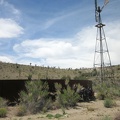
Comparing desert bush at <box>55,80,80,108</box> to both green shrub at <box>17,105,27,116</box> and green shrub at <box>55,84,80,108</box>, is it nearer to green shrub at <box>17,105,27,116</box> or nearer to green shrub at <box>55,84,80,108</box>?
green shrub at <box>55,84,80,108</box>

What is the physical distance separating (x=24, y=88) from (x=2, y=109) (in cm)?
504

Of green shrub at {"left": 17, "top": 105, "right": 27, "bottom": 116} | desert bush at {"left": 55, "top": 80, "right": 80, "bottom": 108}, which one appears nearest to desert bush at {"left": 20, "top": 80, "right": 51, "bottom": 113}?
green shrub at {"left": 17, "top": 105, "right": 27, "bottom": 116}

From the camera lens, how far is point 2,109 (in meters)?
19.0

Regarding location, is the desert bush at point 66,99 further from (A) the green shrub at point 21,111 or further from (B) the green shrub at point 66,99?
(A) the green shrub at point 21,111

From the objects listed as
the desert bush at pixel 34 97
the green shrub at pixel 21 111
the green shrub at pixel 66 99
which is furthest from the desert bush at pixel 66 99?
the green shrub at pixel 21 111

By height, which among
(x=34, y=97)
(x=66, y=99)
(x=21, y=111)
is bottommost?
(x=21, y=111)

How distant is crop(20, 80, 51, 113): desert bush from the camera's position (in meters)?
21.3

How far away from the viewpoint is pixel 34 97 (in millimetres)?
22328

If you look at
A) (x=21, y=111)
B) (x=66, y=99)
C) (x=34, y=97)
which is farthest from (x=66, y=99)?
(x=21, y=111)

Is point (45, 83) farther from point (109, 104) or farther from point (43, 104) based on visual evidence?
point (109, 104)

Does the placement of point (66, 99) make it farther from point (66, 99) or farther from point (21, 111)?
point (21, 111)

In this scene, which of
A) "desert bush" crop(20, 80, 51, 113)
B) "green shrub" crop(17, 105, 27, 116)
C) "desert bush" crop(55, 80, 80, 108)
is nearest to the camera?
"green shrub" crop(17, 105, 27, 116)

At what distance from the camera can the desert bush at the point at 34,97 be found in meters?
21.3

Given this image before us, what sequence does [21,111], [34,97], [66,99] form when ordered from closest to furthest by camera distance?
[21,111], [34,97], [66,99]
